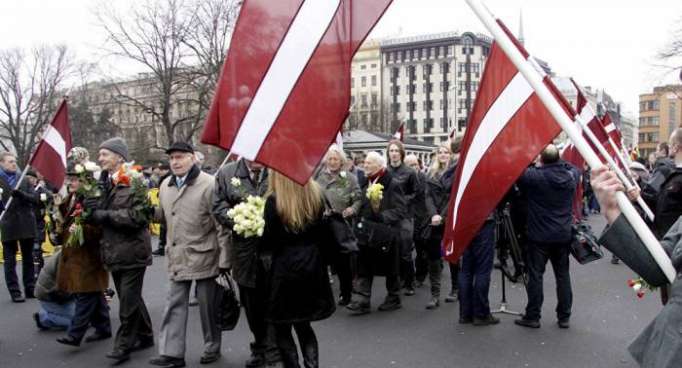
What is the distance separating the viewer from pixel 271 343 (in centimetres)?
513

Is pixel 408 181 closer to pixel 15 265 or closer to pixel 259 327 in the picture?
pixel 259 327

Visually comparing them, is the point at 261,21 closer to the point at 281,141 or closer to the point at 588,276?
the point at 281,141

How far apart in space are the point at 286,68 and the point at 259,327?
9.76 feet

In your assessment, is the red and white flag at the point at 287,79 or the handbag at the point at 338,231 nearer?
the red and white flag at the point at 287,79

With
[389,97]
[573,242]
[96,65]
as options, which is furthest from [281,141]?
[389,97]

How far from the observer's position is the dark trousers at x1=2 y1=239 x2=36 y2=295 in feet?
25.9

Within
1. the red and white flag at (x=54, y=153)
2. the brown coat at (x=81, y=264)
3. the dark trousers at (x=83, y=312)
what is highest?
the red and white flag at (x=54, y=153)

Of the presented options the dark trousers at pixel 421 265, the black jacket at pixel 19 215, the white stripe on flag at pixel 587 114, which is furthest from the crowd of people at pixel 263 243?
the black jacket at pixel 19 215

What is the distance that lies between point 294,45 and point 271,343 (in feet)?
10.2

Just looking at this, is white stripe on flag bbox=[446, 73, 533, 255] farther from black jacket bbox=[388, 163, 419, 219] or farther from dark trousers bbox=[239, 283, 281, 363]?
black jacket bbox=[388, 163, 419, 219]

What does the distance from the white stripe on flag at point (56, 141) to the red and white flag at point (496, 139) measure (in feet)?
16.9

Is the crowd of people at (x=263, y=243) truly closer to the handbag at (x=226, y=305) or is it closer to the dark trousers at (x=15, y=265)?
the handbag at (x=226, y=305)

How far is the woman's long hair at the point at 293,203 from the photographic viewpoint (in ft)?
12.6

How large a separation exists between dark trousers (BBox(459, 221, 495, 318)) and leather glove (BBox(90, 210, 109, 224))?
12.3ft
